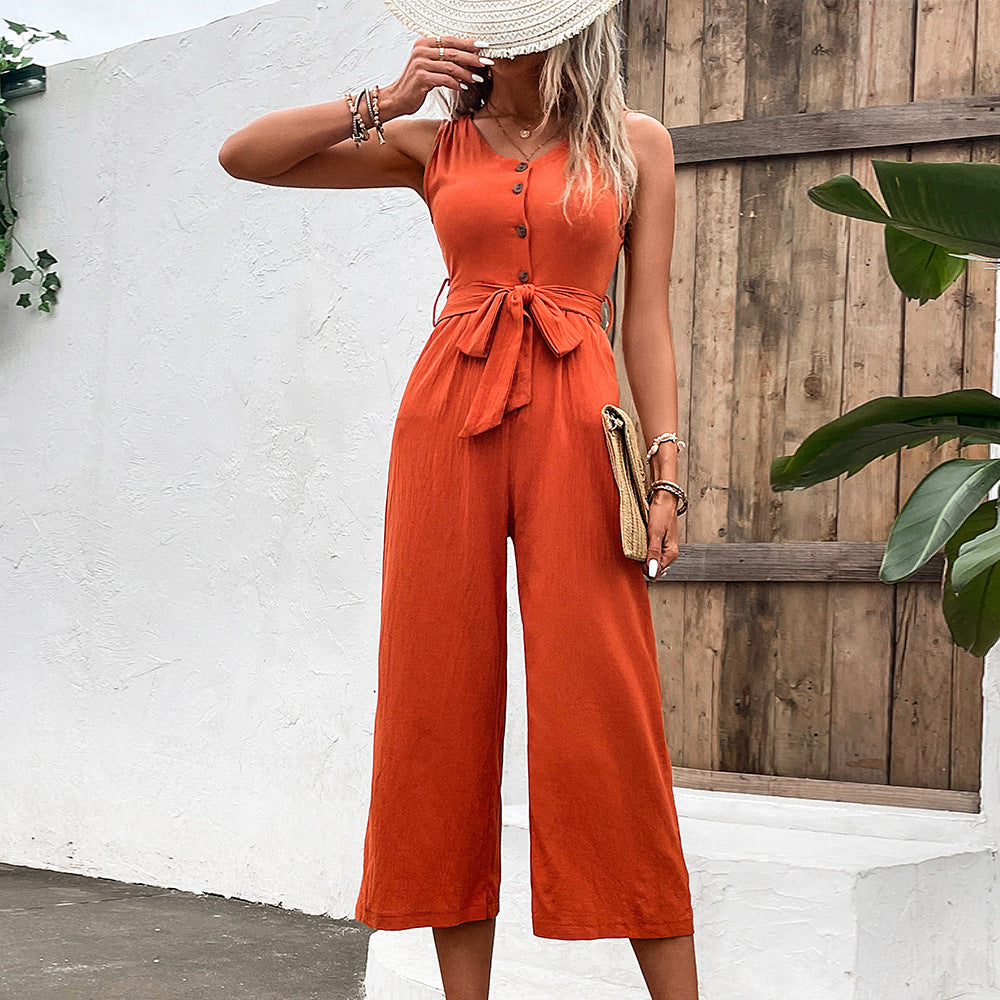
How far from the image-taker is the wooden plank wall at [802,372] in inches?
119

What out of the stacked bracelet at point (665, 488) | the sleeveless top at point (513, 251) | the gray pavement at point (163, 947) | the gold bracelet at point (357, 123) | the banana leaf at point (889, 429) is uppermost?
the gold bracelet at point (357, 123)

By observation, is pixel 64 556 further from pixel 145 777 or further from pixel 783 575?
pixel 783 575

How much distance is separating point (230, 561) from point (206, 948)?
113 centimetres

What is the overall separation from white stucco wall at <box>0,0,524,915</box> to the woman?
1.36 m

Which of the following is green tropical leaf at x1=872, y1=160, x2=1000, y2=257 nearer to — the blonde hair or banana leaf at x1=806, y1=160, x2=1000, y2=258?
banana leaf at x1=806, y1=160, x2=1000, y2=258

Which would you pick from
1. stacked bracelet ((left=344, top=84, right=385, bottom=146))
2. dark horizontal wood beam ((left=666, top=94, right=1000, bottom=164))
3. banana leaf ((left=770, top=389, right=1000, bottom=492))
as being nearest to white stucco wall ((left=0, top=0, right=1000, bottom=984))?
dark horizontal wood beam ((left=666, top=94, right=1000, bottom=164))

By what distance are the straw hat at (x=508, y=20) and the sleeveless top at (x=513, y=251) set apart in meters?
0.16

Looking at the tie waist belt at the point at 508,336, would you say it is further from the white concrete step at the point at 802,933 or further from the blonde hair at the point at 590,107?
the white concrete step at the point at 802,933

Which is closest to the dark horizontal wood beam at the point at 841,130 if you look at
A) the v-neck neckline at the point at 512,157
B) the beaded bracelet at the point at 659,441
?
the v-neck neckline at the point at 512,157

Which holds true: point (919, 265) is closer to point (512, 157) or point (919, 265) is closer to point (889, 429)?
point (889, 429)

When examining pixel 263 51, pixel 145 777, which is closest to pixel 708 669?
pixel 145 777

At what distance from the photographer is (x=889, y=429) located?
2311 millimetres

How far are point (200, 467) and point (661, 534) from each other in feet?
7.79

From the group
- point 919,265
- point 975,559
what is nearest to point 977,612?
point 975,559
